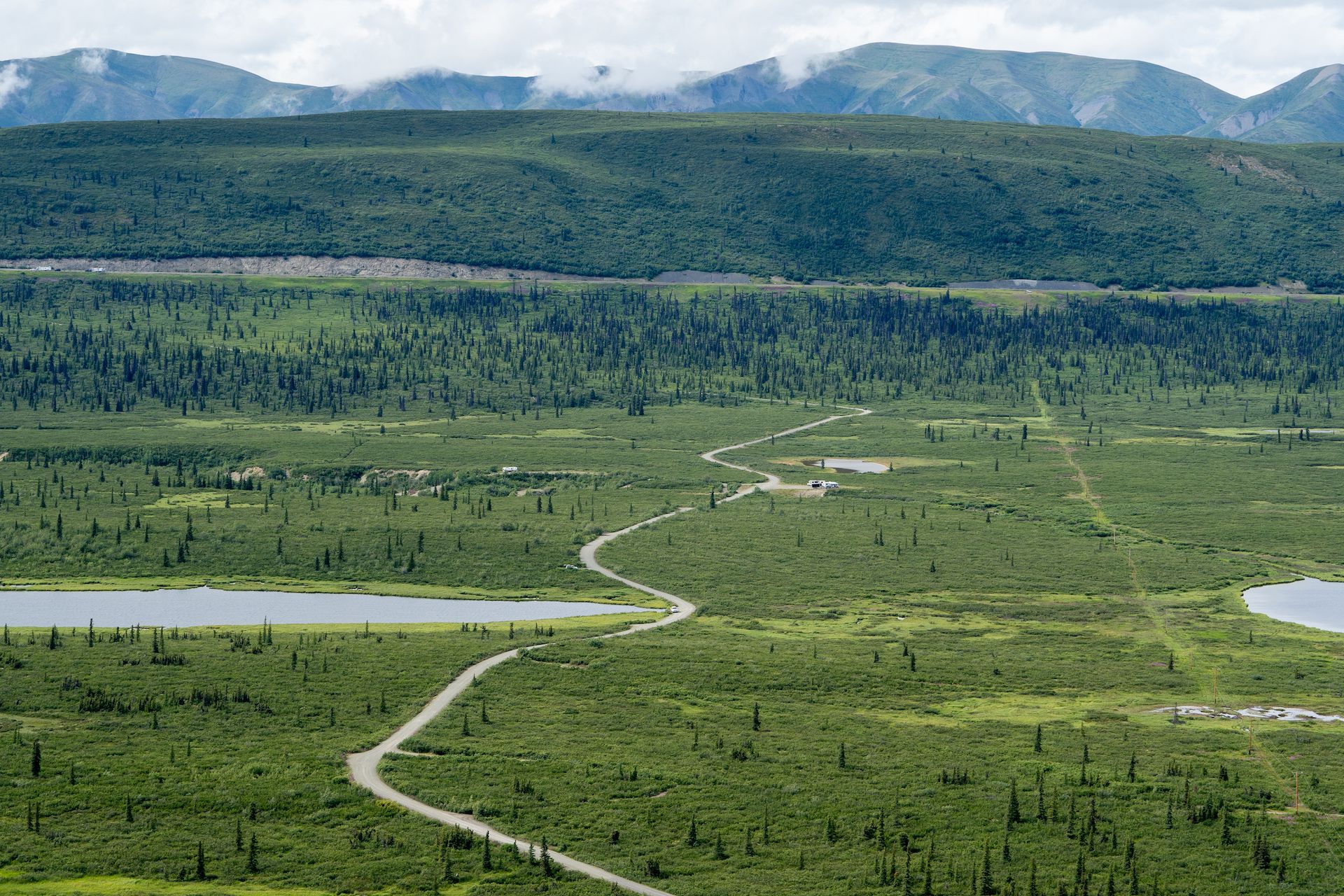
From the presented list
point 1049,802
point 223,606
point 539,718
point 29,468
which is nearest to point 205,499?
point 29,468

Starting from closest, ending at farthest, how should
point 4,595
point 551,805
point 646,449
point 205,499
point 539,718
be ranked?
1. point 551,805
2. point 539,718
3. point 4,595
4. point 205,499
5. point 646,449

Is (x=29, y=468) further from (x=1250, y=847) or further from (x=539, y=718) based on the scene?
(x=1250, y=847)

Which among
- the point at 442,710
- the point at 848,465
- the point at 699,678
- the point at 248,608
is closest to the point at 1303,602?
the point at 699,678

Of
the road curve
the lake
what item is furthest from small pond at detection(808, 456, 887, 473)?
the lake

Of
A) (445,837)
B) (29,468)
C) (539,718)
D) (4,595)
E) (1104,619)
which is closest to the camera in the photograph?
(445,837)

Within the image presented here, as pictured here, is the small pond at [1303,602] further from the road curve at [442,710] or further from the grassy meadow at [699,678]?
the road curve at [442,710]

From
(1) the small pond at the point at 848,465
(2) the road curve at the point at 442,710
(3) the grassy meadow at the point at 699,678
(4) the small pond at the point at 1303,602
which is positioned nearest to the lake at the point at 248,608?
(3) the grassy meadow at the point at 699,678

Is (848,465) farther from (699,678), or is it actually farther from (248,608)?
(699,678)
